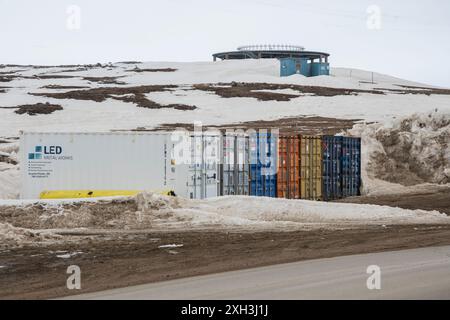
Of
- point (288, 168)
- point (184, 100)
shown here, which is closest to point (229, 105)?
point (184, 100)

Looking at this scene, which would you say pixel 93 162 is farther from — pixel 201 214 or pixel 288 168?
pixel 288 168

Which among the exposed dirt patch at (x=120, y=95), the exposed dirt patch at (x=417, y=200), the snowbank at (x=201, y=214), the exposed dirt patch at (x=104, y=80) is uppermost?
the exposed dirt patch at (x=104, y=80)

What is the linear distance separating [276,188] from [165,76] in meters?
81.2

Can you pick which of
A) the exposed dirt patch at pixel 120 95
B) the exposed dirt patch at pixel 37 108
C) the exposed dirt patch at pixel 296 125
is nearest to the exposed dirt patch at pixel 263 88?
the exposed dirt patch at pixel 120 95

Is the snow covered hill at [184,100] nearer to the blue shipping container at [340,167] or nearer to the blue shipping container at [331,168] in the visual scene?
the blue shipping container at [340,167]

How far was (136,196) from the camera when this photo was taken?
78.8 ft

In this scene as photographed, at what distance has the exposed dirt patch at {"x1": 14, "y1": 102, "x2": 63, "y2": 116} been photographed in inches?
2660

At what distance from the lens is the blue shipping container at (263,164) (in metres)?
28.5

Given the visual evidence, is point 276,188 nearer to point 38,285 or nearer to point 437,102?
point 38,285

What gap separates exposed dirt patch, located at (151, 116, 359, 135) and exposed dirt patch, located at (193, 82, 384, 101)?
1445 cm

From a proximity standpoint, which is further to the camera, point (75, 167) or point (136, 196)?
point (75, 167)

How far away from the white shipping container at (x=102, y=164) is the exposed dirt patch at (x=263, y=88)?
175 ft

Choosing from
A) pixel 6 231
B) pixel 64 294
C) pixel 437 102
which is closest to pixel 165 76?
pixel 437 102
